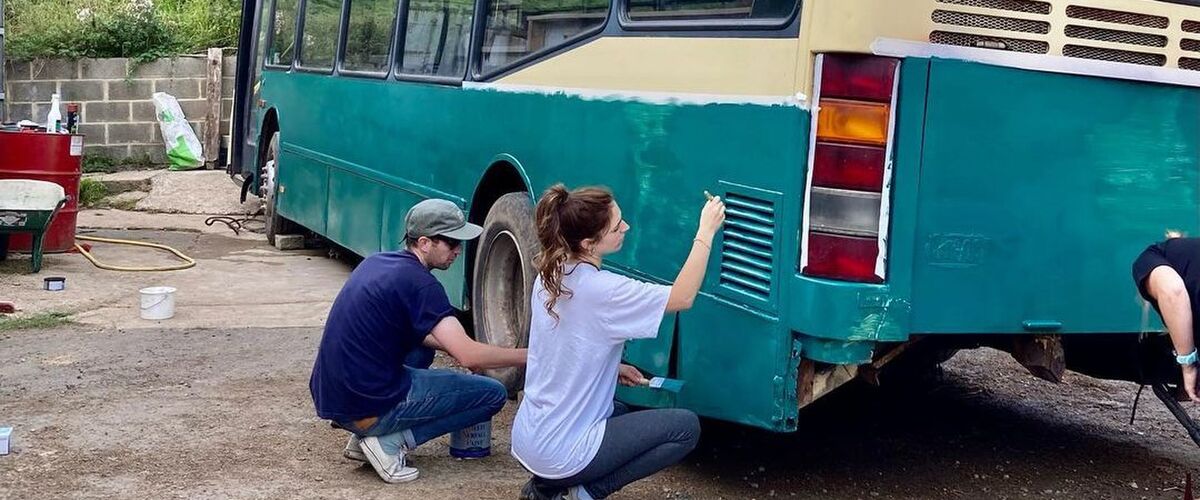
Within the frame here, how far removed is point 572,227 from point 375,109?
4.03m

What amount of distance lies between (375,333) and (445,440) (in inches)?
37.0

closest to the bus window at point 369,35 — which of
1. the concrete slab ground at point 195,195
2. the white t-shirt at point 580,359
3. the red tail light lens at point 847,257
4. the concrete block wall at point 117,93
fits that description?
the white t-shirt at point 580,359

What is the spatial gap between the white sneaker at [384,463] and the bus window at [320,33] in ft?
15.3

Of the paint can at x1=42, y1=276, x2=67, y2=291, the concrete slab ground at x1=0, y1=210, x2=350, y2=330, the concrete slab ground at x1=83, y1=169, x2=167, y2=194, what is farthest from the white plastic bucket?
the concrete slab ground at x1=83, y1=169, x2=167, y2=194

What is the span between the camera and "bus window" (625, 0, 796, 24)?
4340mm

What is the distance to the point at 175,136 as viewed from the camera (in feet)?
50.2

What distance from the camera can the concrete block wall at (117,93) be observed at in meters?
15.2

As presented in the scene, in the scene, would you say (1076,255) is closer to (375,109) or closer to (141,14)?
(375,109)

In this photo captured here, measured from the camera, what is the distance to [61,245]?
32.9ft

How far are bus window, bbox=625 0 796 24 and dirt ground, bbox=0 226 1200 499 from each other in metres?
1.70

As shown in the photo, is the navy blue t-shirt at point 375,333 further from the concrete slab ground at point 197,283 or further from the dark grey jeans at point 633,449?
the concrete slab ground at point 197,283

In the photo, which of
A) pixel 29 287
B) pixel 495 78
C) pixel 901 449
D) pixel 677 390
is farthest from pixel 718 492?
pixel 29 287

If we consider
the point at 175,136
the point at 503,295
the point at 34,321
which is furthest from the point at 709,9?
the point at 175,136

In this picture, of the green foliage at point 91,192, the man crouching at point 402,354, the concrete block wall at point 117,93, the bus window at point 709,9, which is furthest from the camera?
the concrete block wall at point 117,93
